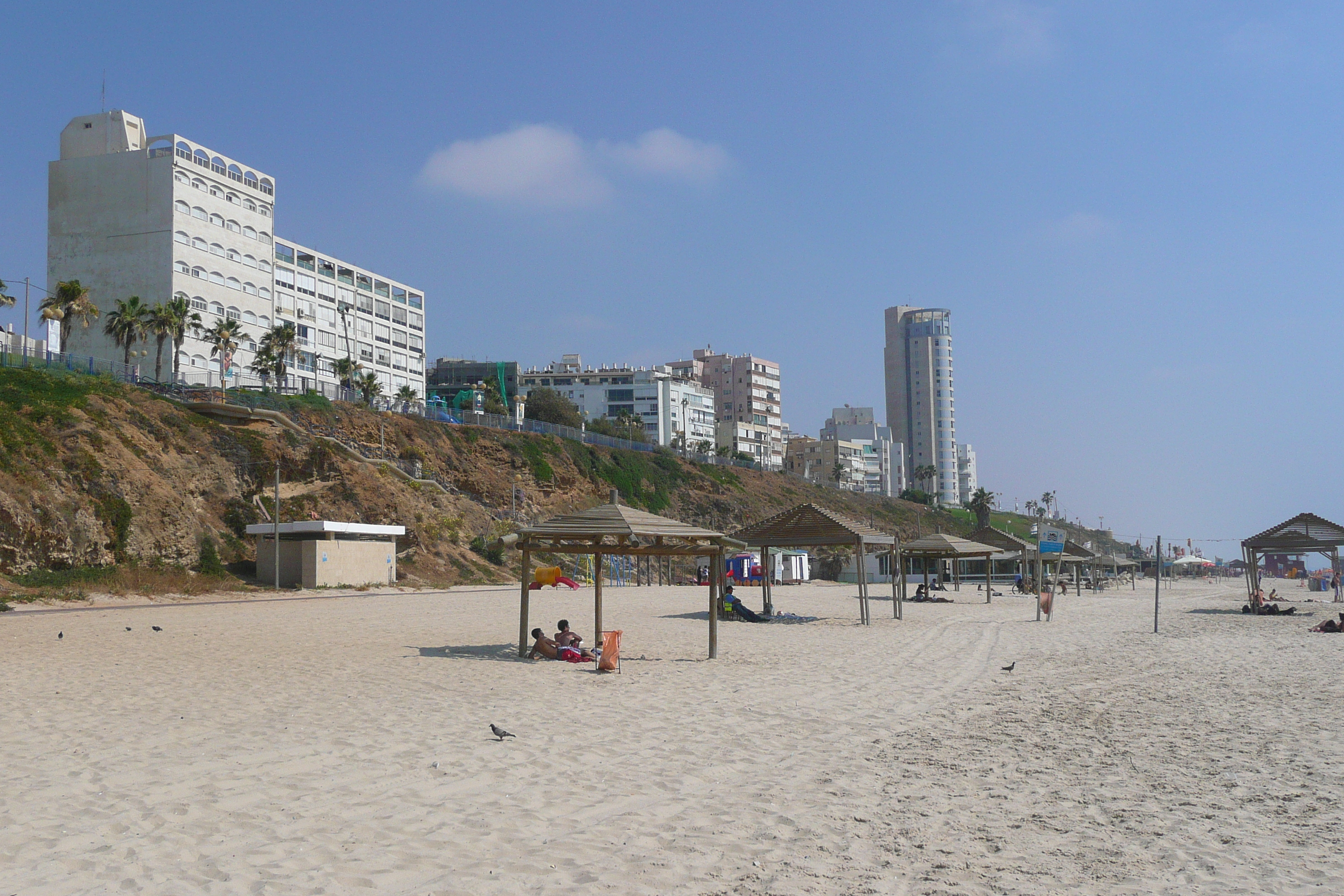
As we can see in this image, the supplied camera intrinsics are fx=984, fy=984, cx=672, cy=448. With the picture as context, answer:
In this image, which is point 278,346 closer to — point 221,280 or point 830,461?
point 221,280

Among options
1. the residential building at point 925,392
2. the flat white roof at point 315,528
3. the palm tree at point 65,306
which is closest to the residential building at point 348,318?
the palm tree at point 65,306

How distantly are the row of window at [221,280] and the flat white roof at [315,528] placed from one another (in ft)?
124

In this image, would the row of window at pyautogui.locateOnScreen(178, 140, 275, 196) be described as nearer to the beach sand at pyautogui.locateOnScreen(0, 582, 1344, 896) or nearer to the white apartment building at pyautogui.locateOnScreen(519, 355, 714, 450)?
the white apartment building at pyautogui.locateOnScreen(519, 355, 714, 450)

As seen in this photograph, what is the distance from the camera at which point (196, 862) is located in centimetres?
535

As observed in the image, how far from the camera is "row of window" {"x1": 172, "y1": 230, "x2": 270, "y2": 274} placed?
68062mm

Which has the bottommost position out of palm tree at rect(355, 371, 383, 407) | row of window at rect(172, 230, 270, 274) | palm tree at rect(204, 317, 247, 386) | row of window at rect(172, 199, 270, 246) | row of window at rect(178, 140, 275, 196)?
palm tree at rect(355, 371, 383, 407)

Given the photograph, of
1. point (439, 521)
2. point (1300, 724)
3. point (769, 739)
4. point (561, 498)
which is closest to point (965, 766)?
point (769, 739)

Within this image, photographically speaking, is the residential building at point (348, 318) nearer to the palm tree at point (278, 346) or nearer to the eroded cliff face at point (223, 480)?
the palm tree at point (278, 346)

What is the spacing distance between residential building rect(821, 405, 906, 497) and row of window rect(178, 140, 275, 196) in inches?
3726

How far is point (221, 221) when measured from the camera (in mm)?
72438

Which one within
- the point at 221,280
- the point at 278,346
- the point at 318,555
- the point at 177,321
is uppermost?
the point at 221,280

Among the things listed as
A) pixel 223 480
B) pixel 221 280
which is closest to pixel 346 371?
pixel 221 280

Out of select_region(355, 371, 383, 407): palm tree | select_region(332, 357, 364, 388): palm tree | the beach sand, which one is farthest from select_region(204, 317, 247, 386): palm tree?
the beach sand

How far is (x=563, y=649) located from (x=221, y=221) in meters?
68.9
